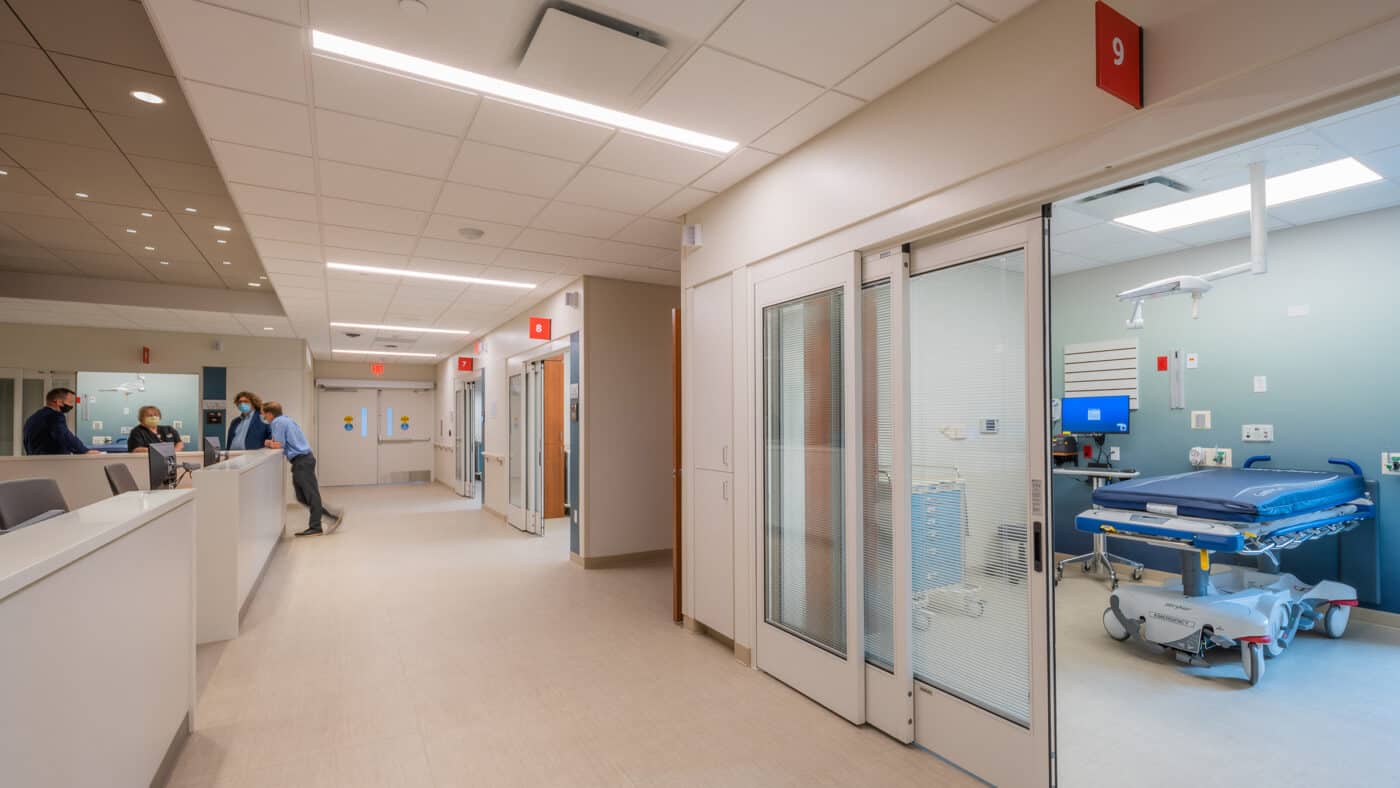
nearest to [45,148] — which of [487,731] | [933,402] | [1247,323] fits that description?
[487,731]

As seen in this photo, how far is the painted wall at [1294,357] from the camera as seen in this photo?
4.64 m

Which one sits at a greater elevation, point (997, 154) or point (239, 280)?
point (239, 280)

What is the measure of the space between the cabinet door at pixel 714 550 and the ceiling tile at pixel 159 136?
3.92 m

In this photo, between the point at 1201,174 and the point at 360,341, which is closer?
the point at 1201,174

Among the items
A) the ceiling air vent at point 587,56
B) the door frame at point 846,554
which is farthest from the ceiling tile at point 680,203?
the ceiling air vent at point 587,56

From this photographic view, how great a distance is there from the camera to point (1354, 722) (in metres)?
3.22

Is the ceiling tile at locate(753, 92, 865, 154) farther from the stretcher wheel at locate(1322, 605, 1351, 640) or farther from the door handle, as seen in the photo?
the stretcher wheel at locate(1322, 605, 1351, 640)

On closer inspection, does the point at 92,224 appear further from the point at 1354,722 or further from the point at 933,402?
the point at 1354,722

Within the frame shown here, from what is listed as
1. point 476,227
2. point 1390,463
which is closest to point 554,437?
point 476,227

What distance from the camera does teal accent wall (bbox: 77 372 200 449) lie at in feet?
36.2

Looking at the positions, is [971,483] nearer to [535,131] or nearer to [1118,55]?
[1118,55]

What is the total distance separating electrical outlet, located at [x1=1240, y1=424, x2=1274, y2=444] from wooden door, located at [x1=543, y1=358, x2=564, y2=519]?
759 cm

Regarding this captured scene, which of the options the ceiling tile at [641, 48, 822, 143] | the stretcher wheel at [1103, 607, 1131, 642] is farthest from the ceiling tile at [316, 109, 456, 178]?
the stretcher wheel at [1103, 607, 1131, 642]

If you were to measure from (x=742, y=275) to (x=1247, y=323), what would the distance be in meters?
4.45
